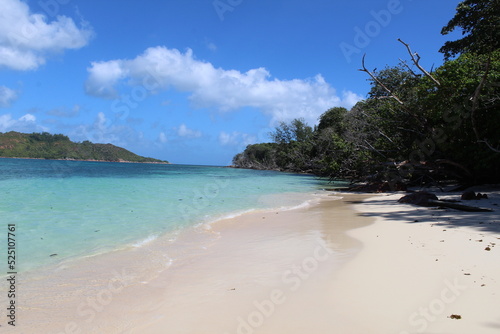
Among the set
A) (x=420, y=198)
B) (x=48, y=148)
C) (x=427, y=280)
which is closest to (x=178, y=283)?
(x=427, y=280)

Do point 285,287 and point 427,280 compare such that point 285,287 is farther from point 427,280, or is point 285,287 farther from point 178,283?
point 427,280

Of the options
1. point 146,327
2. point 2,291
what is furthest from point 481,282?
point 2,291

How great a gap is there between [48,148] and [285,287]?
130875 millimetres

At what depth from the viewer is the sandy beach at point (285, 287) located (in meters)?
2.81

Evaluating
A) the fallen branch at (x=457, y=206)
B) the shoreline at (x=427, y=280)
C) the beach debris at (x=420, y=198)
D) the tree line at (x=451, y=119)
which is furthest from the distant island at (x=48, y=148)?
the shoreline at (x=427, y=280)

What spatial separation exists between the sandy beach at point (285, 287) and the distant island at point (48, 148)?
127181 mm

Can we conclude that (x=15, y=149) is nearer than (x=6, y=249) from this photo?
No

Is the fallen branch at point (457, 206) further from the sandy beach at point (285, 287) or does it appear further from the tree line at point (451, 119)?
the tree line at point (451, 119)

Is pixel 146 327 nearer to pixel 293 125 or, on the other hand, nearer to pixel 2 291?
pixel 2 291

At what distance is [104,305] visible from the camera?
133 inches

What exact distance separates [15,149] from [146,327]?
138299mm

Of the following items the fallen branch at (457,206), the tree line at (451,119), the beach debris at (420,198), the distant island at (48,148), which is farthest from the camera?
the distant island at (48,148)

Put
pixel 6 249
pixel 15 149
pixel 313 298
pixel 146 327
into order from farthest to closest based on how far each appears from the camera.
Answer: pixel 15 149, pixel 6 249, pixel 313 298, pixel 146 327

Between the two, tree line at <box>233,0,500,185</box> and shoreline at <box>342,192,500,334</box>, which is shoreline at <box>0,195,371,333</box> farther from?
tree line at <box>233,0,500,185</box>
